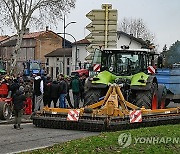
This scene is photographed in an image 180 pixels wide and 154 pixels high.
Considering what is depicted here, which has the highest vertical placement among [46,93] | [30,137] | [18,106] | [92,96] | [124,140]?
[92,96]

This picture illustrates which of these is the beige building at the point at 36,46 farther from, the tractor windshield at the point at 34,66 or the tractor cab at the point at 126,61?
the tractor cab at the point at 126,61

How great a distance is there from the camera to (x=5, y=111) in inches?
754

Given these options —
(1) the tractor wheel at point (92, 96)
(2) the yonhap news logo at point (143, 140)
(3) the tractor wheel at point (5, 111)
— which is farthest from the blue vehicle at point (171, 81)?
(2) the yonhap news logo at point (143, 140)

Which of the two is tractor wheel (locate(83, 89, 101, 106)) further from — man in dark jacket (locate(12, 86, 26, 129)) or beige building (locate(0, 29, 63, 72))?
beige building (locate(0, 29, 63, 72))

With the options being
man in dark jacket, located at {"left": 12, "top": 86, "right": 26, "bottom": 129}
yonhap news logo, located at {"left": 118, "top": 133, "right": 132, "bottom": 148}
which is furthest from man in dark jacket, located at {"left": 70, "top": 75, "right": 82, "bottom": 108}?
yonhap news logo, located at {"left": 118, "top": 133, "right": 132, "bottom": 148}

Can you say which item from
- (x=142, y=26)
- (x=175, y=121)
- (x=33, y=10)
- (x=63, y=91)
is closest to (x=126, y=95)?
(x=175, y=121)

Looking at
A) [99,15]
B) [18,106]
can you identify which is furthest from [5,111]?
[99,15]

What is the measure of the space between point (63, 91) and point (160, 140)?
426 inches

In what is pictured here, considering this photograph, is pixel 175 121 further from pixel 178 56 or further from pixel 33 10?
pixel 33 10

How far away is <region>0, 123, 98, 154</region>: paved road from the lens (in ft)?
42.6

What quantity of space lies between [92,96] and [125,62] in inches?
81.9

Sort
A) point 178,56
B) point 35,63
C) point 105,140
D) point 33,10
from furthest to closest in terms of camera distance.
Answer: point 35,63 < point 33,10 < point 178,56 < point 105,140

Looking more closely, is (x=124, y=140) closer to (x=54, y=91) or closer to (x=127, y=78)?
(x=127, y=78)

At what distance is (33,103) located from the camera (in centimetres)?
2161
